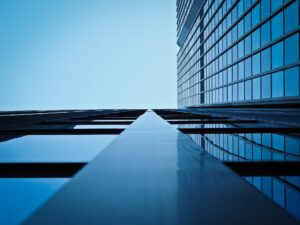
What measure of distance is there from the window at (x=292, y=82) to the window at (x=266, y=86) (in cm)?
300

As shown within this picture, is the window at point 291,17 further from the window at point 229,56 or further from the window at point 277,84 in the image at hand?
the window at point 229,56

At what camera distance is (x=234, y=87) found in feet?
116

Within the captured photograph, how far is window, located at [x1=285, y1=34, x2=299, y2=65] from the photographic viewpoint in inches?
802

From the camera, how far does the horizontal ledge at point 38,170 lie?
4.57m

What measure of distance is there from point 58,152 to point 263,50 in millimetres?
25253

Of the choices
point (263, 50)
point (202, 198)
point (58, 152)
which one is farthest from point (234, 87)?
point (202, 198)

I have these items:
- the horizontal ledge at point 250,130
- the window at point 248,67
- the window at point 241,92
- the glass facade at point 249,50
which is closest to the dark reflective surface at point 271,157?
the horizontal ledge at point 250,130

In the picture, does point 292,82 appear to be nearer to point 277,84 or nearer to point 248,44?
point 277,84

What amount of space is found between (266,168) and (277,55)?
72.5 ft

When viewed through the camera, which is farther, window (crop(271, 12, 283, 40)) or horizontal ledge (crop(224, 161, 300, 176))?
window (crop(271, 12, 283, 40))

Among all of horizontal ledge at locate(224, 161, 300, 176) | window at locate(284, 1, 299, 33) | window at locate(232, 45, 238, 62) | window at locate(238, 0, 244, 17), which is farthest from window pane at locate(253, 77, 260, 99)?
horizontal ledge at locate(224, 161, 300, 176)

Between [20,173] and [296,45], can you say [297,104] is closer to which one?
[296,45]

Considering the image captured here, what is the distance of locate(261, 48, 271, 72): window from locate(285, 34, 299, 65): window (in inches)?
118

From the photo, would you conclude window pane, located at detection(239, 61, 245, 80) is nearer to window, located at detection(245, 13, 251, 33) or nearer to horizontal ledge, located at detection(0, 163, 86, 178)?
window, located at detection(245, 13, 251, 33)
